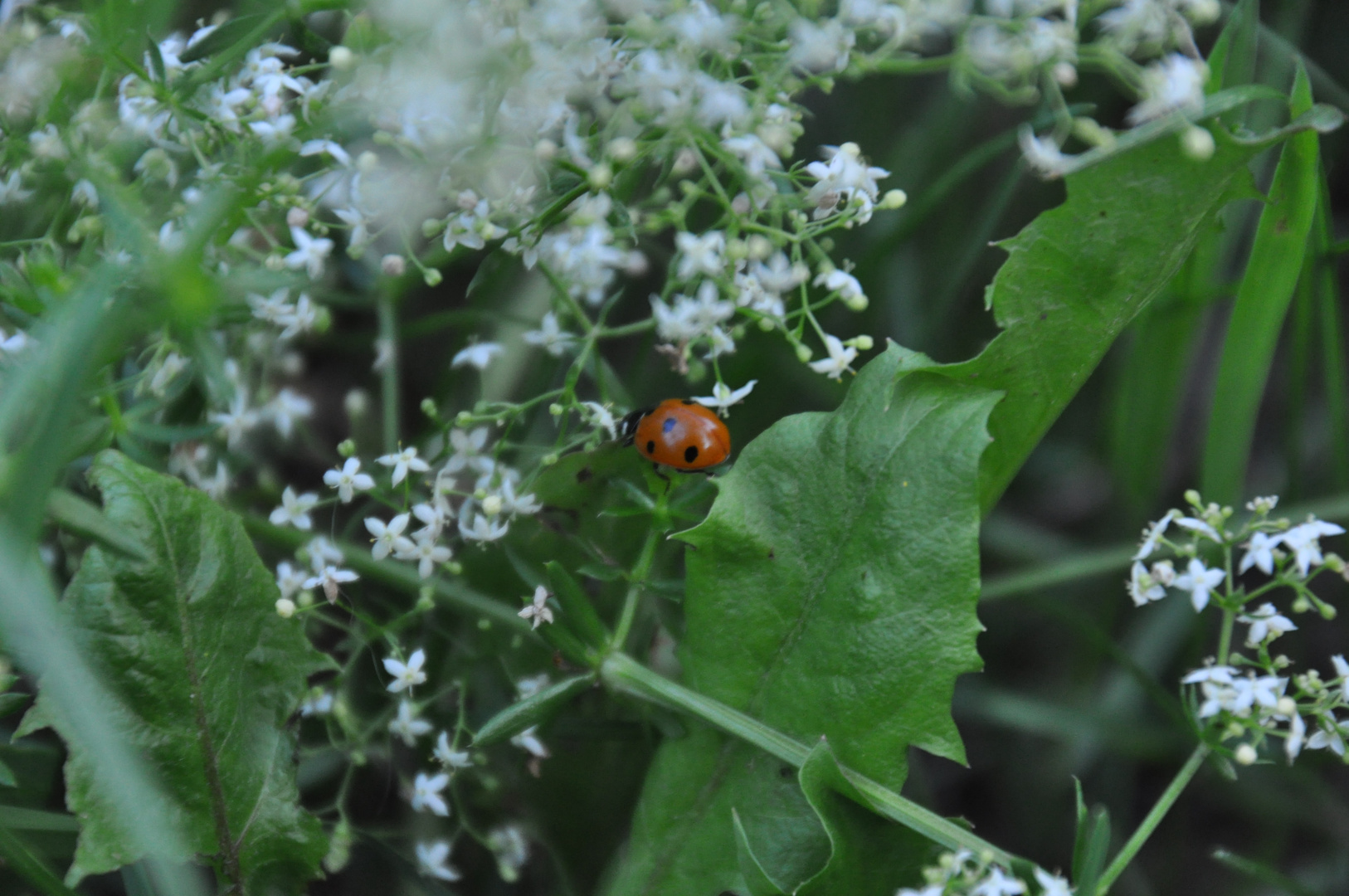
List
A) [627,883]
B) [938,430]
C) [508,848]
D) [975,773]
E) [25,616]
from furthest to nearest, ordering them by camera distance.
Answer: [975,773]
[508,848]
[627,883]
[938,430]
[25,616]

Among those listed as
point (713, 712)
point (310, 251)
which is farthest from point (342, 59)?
point (713, 712)

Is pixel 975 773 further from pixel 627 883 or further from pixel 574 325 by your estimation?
pixel 574 325

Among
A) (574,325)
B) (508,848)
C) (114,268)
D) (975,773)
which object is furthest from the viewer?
(975,773)

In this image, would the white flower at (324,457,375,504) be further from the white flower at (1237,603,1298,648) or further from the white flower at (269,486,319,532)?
the white flower at (1237,603,1298,648)

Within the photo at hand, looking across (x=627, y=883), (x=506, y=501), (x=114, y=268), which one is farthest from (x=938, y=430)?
(x=114, y=268)

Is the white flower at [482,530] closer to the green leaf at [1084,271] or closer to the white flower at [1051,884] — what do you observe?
the green leaf at [1084,271]

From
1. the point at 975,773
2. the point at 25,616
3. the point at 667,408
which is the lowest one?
the point at 975,773
